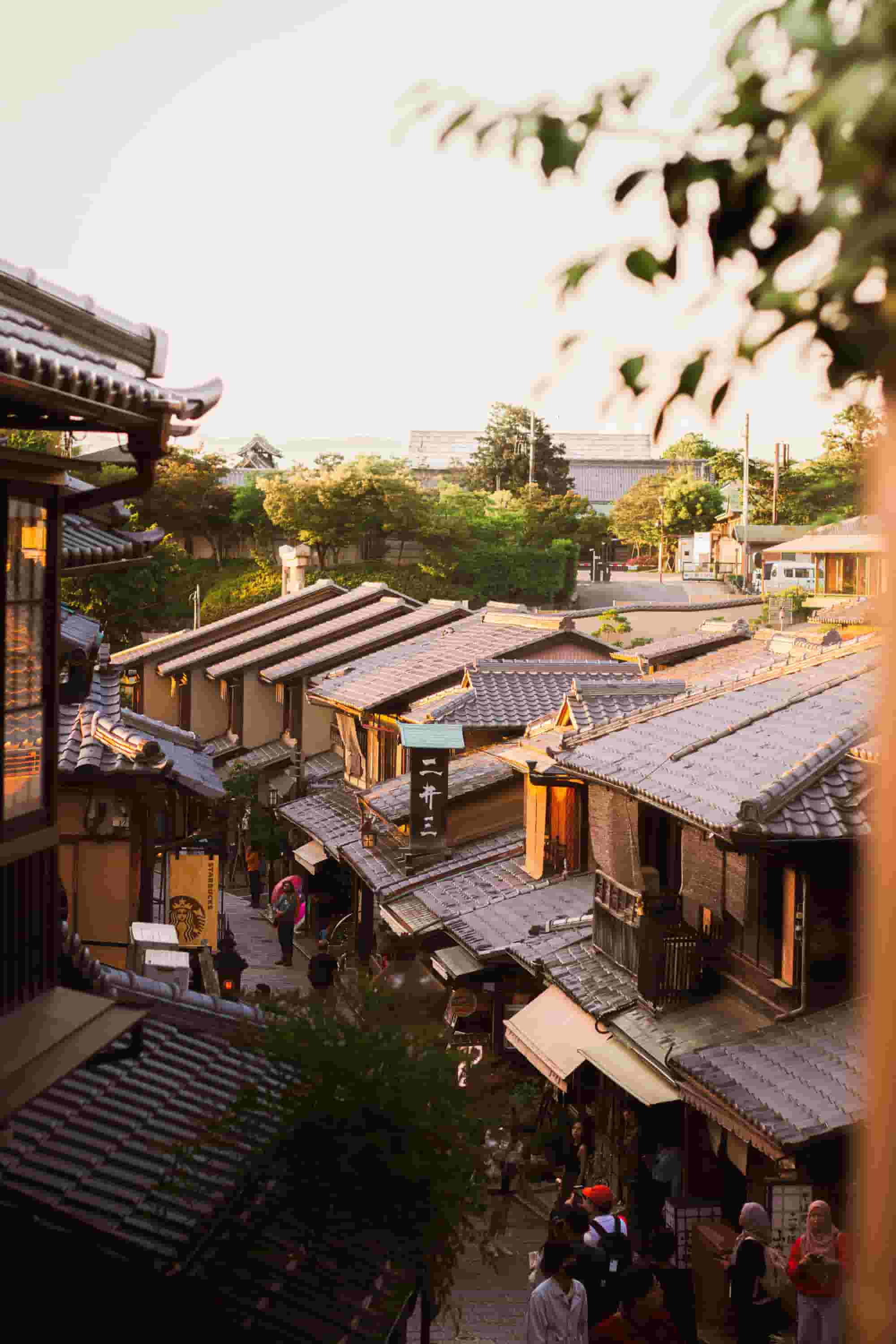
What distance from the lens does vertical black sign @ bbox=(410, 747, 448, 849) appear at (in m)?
26.3

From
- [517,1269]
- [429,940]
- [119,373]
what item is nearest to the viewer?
[119,373]

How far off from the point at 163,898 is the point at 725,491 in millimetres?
71006

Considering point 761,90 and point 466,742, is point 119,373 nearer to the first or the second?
point 761,90

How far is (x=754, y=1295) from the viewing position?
1242 cm

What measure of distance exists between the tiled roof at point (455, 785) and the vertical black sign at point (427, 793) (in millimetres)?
329

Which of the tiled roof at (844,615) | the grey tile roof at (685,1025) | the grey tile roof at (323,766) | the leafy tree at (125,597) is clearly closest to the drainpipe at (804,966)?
the grey tile roof at (685,1025)

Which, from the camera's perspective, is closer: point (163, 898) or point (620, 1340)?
point (620, 1340)

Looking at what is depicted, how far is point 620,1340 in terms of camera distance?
424 inches

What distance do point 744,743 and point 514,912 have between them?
6477 millimetres

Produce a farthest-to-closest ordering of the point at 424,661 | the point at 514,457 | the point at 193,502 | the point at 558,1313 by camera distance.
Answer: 1. the point at 514,457
2. the point at 193,502
3. the point at 424,661
4. the point at 558,1313

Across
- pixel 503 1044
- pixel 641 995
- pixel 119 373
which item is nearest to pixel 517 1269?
pixel 641 995

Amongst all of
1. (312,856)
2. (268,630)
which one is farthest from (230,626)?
(312,856)

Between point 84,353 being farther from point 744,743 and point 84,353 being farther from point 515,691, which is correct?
point 515,691

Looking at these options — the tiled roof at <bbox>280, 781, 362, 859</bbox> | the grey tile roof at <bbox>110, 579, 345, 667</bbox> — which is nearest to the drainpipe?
the tiled roof at <bbox>280, 781, 362, 859</bbox>
